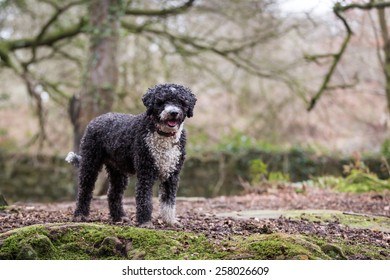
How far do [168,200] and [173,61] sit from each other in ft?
29.1

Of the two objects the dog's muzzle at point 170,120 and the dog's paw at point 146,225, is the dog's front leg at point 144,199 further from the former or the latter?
the dog's muzzle at point 170,120

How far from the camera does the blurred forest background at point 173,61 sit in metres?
11.4

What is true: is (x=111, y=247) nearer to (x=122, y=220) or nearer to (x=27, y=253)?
(x=27, y=253)

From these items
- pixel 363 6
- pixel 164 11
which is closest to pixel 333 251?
pixel 363 6

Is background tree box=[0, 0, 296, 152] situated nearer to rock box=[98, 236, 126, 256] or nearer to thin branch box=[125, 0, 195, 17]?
thin branch box=[125, 0, 195, 17]

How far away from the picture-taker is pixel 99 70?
11.4 m

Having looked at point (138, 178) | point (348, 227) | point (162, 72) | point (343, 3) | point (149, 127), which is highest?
point (343, 3)

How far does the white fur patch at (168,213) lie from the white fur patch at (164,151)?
12.0 inches

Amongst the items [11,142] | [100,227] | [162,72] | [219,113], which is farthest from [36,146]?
[100,227]

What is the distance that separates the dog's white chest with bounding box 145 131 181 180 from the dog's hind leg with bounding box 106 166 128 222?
981 millimetres

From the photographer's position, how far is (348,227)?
6.29 metres

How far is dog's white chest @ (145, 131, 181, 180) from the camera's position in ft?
18.4

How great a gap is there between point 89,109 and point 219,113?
8.84 m
